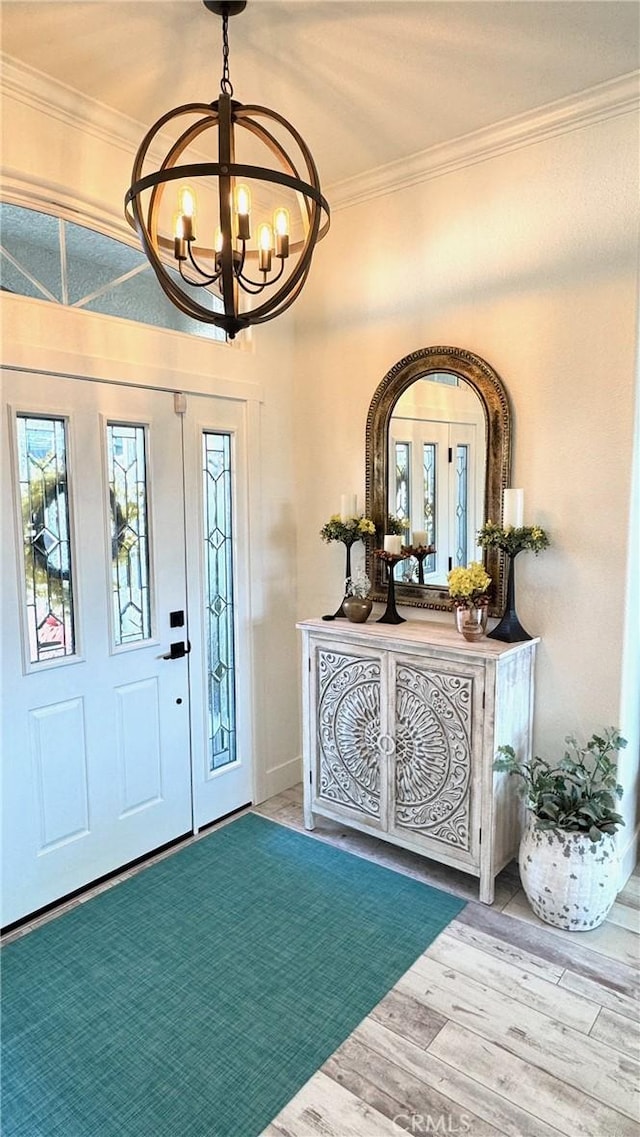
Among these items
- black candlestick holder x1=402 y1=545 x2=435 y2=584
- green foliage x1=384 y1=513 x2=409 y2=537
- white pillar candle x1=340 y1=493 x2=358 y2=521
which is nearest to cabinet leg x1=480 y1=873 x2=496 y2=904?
black candlestick holder x1=402 y1=545 x2=435 y2=584

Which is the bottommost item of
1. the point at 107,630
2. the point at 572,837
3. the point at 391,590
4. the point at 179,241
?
the point at 572,837

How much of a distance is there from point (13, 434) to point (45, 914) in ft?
6.48

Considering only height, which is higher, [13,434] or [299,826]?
[13,434]

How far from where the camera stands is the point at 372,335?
10.7ft

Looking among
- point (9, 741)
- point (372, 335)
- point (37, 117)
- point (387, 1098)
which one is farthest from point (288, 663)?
point (37, 117)

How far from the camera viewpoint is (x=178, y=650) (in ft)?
10.1

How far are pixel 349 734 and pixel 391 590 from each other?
740mm

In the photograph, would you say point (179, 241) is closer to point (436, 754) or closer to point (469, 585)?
point (469, 585)

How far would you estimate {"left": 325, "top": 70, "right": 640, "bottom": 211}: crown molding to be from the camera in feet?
7.98

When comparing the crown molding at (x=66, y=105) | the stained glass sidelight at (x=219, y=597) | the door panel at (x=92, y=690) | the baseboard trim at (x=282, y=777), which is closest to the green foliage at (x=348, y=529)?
the stained glass sidelight at (x=219, y=597)

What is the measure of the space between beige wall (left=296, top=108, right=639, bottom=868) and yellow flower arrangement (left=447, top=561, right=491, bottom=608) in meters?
0.21

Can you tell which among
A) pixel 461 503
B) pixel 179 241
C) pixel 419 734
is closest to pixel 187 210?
pixel 179 241

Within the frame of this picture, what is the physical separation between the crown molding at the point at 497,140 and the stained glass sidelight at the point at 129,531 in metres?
1.72

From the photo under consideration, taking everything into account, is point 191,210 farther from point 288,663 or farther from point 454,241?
point 288,663
